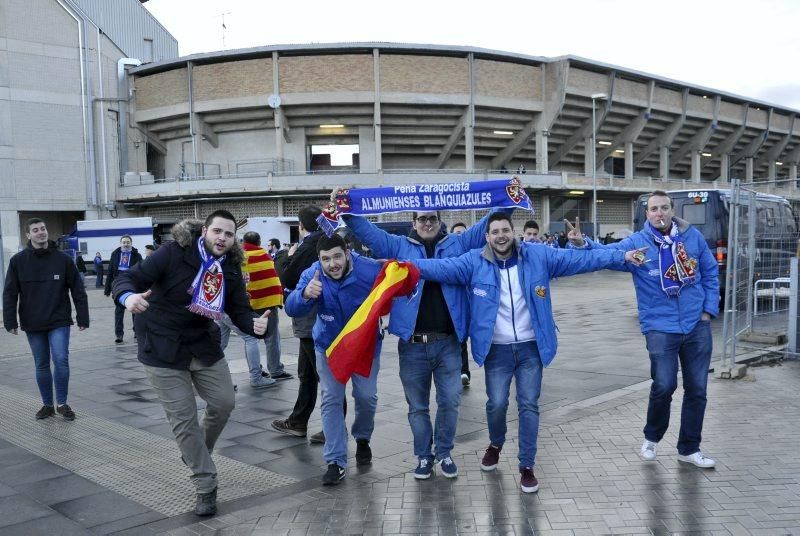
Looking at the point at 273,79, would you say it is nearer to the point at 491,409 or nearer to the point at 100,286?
the point at 100,286

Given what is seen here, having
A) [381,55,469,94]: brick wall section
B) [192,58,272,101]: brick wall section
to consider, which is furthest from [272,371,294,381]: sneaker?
[192,58,272,101]: brick wall section

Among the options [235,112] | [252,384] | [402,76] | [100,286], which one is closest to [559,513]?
[252,384]

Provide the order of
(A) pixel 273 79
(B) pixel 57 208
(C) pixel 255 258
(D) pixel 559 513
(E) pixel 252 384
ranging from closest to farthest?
(D) pixel 559 513 → (C) pixel 255 258 → (E) pixel 252 384 → (A) pixel 273 79 → (B) pixel 57 208

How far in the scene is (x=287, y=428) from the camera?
6.11 metres

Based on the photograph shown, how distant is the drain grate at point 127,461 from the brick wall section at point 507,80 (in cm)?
3630

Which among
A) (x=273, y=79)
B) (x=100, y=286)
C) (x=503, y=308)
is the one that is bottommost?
(x=100, y=286)

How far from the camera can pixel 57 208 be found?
41.3 m

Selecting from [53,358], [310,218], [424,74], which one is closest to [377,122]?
[424,74]

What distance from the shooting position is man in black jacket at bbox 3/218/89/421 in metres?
6.77

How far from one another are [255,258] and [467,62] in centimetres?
3470

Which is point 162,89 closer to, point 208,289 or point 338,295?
point 338,295

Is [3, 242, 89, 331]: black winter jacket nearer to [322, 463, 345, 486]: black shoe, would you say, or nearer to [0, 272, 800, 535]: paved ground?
[0, 272, 800, 535]: paved ground

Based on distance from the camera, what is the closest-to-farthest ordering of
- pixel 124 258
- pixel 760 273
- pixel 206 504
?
pixel 206 504, pixel 760 273, pixel 124 258

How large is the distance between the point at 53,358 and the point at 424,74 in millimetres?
34718
